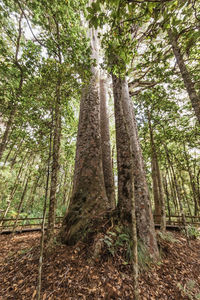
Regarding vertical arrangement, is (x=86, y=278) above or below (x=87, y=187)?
below

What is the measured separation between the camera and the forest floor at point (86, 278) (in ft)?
7.04

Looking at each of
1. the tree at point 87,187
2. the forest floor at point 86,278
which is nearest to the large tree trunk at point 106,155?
the tree at point 87,187

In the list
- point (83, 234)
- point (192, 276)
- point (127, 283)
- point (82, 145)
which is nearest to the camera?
point (127, 283)

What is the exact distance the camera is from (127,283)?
2299 mm

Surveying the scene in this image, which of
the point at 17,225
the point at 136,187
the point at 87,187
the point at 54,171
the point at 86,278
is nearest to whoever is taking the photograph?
the point at 86,278

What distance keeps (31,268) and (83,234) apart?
1.26 metres

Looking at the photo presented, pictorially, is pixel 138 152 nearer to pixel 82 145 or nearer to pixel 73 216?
pixel 82 145

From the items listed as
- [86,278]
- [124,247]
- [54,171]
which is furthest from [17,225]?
[124,247]

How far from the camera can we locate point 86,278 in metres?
2.32

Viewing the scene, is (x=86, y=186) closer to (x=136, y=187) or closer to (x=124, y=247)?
(x=136, y=187)

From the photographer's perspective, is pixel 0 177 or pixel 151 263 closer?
pixel 151 263

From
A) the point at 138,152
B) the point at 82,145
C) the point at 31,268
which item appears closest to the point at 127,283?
the point at 31,268

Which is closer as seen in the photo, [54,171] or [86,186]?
[54,171]

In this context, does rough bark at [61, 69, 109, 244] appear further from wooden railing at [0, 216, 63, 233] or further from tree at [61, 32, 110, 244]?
wooden railing at [0, 216, 63, 233]
